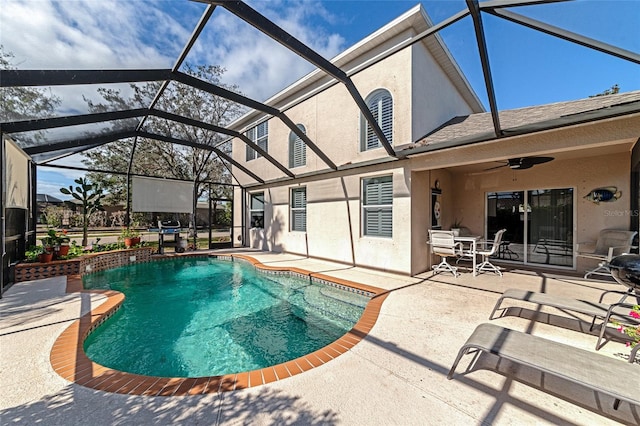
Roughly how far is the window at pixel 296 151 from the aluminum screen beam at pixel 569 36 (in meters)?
7.29

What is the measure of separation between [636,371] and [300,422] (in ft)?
9.38

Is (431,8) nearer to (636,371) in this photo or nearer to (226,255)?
(636,371)

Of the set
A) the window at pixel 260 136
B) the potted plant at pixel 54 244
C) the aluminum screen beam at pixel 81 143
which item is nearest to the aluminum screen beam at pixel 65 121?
the aluminum screen beam at pixel 81 143

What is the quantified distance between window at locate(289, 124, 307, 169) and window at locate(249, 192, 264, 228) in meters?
2.89

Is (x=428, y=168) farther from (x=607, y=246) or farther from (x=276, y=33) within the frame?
(x=607, y=246)

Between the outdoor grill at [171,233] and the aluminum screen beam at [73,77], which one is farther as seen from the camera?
the outdoor grill at [171,233]

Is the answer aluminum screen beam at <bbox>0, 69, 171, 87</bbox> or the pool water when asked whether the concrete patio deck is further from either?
aluminum screen beam at <bbox>0, 69, 171, 87</bbox>

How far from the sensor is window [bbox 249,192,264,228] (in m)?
13.0

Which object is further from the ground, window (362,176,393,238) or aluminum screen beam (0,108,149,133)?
aluminum screen beam (0,108,149,133)

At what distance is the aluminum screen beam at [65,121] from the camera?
19.1 feet

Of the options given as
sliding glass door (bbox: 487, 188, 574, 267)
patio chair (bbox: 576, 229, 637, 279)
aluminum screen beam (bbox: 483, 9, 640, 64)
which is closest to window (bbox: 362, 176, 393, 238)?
aluminum screen beam (bbox: 483, 9, 640, 64)

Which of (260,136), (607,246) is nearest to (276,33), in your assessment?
(260,136)

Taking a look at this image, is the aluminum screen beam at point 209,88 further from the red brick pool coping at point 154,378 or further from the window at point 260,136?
the window at point 260,136

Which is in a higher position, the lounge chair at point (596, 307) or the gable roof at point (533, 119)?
the gable roof at point (533, 119)
